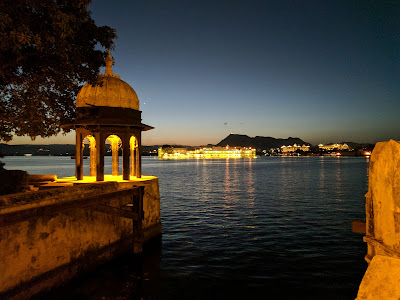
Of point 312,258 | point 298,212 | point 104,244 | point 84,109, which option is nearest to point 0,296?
point 104,244

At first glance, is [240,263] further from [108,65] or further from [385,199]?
[108,65]

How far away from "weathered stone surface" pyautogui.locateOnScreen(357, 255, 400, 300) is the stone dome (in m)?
15.5

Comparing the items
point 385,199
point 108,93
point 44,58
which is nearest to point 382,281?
point 385,199

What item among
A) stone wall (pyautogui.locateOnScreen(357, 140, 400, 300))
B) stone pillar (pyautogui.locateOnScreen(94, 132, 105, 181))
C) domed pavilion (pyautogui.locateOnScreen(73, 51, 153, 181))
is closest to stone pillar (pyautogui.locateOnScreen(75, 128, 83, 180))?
domed pavilion (pyautogui.locateOnScreen(73, 51, 153, 181))

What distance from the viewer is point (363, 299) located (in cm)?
305

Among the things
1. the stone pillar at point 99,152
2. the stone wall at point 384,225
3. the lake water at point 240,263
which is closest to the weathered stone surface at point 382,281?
the stone wall at point 384,225

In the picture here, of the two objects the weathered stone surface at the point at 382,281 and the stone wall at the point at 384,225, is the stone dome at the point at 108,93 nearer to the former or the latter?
the stone wall at the point at 384,225

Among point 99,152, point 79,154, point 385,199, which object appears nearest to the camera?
point 385,199

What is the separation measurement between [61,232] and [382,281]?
→ 9699 millimetres

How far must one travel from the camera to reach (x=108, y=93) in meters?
16.8

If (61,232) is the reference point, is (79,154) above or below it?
above

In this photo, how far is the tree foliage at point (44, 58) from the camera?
11195mm

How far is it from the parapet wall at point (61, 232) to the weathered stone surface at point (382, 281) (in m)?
8.14

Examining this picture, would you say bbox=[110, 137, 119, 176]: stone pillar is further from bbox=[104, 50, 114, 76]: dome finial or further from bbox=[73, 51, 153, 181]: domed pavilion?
bbox=[104, 50, 114, 76]: dome finial
